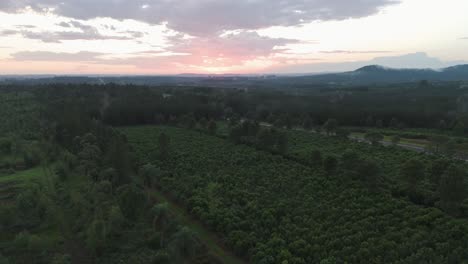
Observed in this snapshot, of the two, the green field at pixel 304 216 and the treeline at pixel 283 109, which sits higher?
the treeline at pixel 283 109

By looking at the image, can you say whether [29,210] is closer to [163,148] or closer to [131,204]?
[131,204]

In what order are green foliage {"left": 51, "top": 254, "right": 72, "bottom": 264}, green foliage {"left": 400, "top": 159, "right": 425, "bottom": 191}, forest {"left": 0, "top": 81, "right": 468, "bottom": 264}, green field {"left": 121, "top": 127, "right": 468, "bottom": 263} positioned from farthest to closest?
green foliage {"left": 400, "top": 159, "right": 425, "bottom": 191}
forest {"left": 0, "top": 81, "right": 468, "bottom": 264}
green field {"left": 121, "top": 127, "right": 468, "bottom": 263}
green foliage {"left": 51, "top": 254, "right": 72, "bottom": 264}

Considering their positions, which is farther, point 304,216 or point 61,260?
point 304,216

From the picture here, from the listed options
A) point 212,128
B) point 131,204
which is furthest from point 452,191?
point 212,128

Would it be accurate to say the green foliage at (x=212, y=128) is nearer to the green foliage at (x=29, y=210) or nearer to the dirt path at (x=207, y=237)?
the dirt path at (x=207, y=237)

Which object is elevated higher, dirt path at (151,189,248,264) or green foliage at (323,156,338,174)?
green foliage at (323,156,338,174)

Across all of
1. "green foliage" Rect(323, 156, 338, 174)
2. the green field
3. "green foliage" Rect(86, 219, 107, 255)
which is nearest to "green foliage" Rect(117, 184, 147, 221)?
"green foliage" Rect(86, 219, 107, 255)

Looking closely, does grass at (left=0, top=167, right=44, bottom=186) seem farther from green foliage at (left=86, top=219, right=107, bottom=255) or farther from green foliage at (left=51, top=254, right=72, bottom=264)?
green foliage at (left=51, top=254, right=72, bottom=264)

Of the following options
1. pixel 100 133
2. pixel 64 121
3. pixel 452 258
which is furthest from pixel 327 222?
pixel 64 121

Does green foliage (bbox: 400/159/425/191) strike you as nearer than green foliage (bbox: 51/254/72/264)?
No

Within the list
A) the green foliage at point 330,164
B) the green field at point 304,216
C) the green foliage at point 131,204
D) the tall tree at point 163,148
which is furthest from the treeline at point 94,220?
the green foliage at point 330,164
